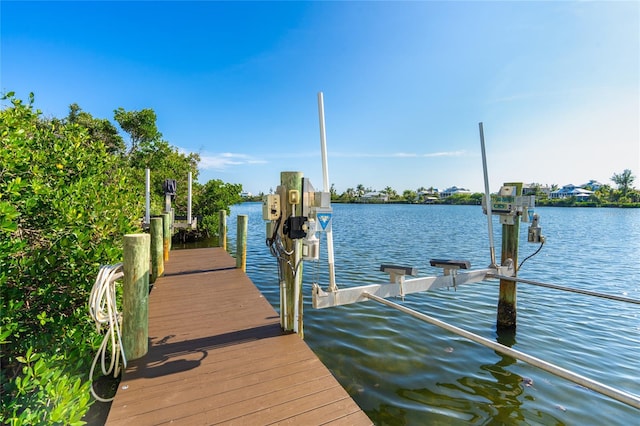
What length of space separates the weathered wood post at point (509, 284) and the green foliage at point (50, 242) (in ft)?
21.5

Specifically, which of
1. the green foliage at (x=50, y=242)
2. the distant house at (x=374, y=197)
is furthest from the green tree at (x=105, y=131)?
the distant house at (x=374, y=197)

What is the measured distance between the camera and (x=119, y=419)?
95.6 inches

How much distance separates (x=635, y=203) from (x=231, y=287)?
107 metres

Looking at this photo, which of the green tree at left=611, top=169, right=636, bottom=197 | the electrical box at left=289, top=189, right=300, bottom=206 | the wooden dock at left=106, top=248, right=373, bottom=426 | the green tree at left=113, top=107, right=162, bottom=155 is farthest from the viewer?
the green tree at left=611, top=169, right=636, bottom=197

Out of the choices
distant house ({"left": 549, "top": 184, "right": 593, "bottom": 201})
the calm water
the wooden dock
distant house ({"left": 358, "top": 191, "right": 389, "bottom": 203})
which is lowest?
the calm water

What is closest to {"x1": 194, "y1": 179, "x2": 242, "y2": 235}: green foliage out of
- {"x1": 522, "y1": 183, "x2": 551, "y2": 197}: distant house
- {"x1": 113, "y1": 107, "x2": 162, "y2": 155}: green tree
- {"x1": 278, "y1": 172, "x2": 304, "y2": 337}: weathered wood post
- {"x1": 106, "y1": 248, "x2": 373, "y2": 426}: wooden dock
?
{"x1": 113, "y1": 107, "x2": 162, "y2": 155}: green tree

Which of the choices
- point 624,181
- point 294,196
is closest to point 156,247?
point 294,196

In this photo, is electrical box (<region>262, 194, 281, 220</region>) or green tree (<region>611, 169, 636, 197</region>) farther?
green tree (<region>611, 169, 636, 197</region>)

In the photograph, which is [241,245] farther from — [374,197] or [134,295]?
[374,197]

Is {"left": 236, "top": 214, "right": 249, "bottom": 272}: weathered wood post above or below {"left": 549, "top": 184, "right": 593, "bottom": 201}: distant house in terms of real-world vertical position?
below

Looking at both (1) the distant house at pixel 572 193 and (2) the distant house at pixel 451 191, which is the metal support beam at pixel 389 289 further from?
(2) the distant house at pixel 451 191

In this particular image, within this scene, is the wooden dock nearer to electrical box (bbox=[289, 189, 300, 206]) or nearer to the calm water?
the calm water

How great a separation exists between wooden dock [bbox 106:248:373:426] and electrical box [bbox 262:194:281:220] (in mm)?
1646

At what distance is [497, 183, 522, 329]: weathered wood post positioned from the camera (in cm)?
573
